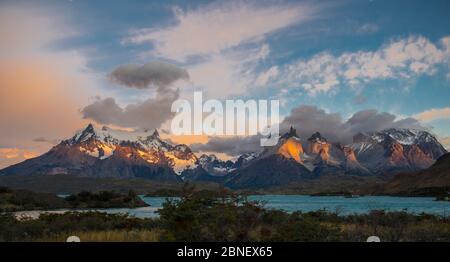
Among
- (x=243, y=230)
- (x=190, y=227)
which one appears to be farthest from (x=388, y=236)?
(x=190, y=227)

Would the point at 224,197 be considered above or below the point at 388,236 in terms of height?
above

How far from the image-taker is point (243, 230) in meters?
25.6
